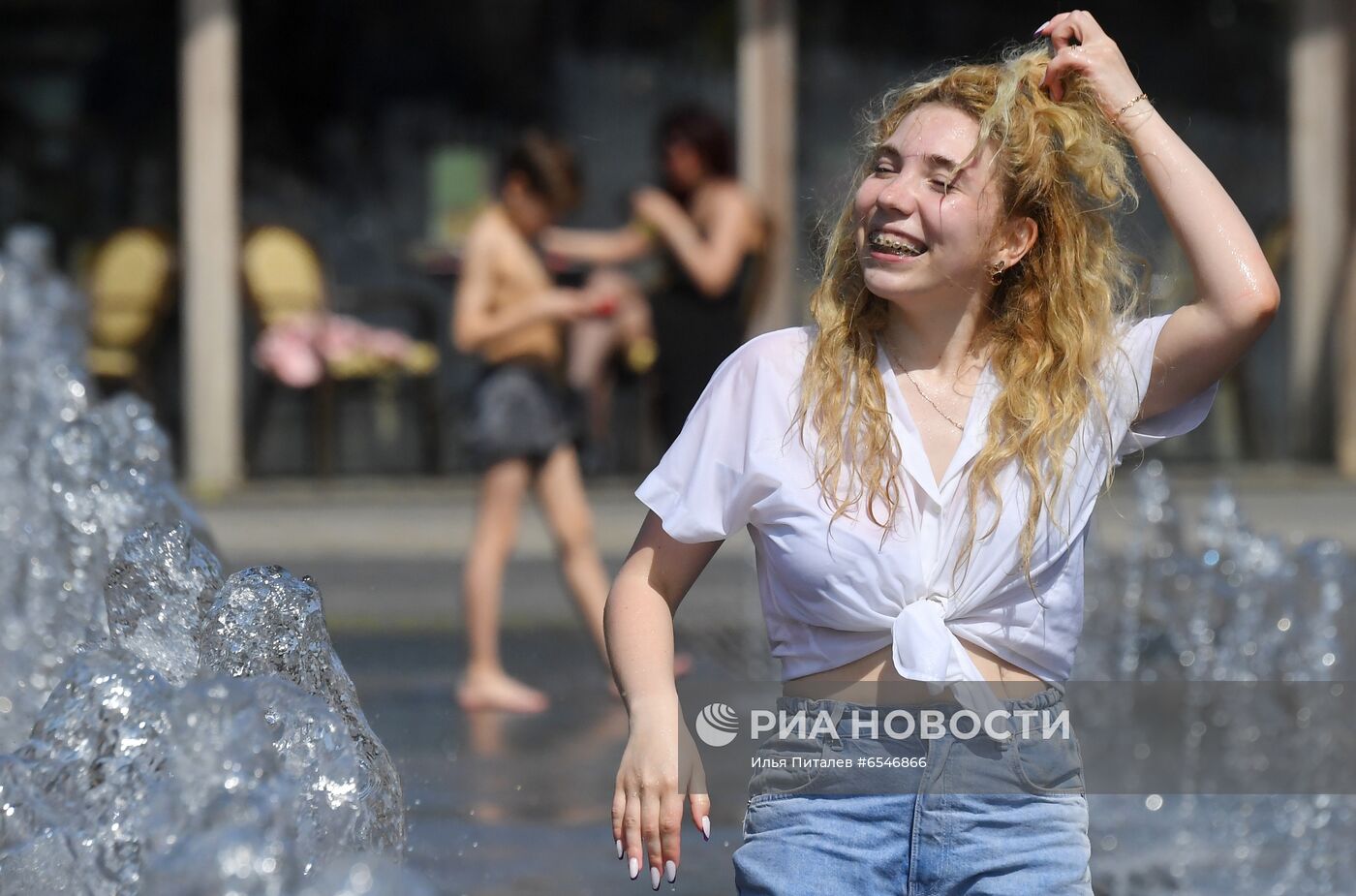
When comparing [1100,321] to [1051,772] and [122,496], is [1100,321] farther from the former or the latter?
[122,496]

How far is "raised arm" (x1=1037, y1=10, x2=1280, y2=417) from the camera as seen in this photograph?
8.22ft

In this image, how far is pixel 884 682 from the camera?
2.43m

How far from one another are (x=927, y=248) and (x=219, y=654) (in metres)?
1.18

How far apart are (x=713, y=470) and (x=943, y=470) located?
0.88 feet

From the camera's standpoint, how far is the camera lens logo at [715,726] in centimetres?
290

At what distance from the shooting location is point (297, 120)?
11.5 meters

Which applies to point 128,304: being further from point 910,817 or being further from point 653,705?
point 910,817

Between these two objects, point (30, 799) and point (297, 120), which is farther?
point (297, 120)

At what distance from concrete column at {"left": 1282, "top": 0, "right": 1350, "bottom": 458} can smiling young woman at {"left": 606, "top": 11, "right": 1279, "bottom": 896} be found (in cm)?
856

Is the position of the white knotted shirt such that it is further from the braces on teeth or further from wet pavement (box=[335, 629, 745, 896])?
wet pavement (box=[335, 629, 745, 896])

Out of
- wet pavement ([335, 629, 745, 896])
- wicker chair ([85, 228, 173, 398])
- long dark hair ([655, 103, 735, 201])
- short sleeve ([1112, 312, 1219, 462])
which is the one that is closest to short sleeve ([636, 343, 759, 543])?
short sleeve ([1112, 312, 1219, 462])

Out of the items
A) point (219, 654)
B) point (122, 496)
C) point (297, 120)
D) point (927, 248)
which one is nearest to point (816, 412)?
point (927, 248)

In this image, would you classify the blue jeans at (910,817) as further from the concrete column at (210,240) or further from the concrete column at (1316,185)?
the concrete column at (1316,185)

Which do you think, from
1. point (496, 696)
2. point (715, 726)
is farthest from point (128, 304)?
point (715, 726)
